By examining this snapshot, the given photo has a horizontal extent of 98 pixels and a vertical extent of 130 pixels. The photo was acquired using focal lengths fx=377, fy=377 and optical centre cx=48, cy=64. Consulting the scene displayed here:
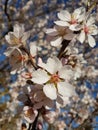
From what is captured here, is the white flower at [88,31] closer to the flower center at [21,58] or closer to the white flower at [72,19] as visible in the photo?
the white flower at [72,19]

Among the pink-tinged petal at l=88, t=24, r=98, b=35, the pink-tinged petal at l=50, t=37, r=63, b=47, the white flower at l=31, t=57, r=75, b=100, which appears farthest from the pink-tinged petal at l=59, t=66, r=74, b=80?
the pink-tinged petal at l=88, t=24, r=98, b=35

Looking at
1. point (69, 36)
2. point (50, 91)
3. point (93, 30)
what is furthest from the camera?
point (93, 30)

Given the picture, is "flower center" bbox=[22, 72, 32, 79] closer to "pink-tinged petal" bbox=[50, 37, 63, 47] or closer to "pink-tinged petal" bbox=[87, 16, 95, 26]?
"pink-tinged petal" bbox=[50, 37, 63, 47]

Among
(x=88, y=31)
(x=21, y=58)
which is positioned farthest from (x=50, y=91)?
(x=88, y=31)

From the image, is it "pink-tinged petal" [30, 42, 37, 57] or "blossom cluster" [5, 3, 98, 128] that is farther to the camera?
"pink-tinged petal" [30, 42, 37, 57]

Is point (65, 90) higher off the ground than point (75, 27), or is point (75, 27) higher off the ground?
point (75, 27)

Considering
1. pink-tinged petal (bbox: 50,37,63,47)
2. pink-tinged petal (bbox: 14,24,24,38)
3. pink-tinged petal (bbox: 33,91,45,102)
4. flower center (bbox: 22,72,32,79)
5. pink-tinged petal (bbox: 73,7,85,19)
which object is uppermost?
pink-tinged petal (bbox: 73,7,85,19)

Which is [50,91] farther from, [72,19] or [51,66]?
[72,19]
